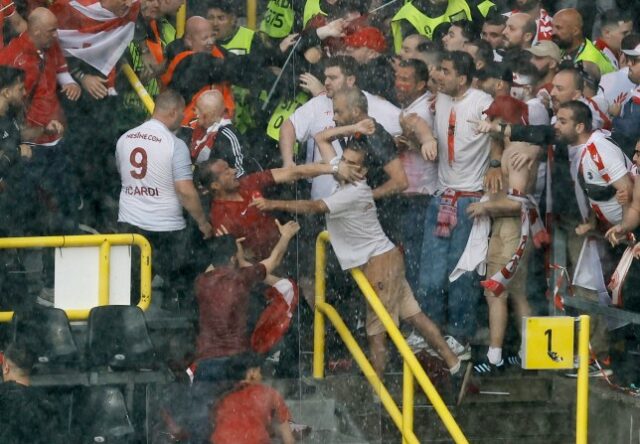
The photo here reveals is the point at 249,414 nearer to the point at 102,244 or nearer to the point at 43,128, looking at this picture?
the point at 102,244

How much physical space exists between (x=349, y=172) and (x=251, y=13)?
63.1 inches

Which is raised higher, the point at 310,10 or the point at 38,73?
the point at 310,10

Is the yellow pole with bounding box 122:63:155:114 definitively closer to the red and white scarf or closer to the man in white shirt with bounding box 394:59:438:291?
the man in white shirt with bounding box 394:59:438:291

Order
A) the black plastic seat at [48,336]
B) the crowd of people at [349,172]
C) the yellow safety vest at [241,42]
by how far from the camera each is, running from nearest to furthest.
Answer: the black plastic seat at [48,336], the crowd of people at [349,172], the yellow safety vest at [241,42]

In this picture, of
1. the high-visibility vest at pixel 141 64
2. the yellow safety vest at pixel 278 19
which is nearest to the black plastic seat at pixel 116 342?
the high-visibility vest at pixel 141 64

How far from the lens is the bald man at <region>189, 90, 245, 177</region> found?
862 centimetres

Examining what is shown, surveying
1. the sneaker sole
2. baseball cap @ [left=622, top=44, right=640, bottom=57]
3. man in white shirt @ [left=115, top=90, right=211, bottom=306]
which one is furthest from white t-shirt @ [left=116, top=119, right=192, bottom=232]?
baseball cap @ [left=622, top=44, right=640, bottom=57]

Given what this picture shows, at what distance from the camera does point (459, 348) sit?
8.55 metres

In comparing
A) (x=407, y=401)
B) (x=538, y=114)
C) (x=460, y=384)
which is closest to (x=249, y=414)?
(x=407, y=401)

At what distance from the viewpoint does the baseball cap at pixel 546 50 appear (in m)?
9.00

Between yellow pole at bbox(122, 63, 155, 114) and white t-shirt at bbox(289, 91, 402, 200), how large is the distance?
844 mm

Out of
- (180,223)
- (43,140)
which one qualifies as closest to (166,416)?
(180,223)

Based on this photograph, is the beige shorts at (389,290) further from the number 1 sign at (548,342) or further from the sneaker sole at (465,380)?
the number 1 sign at (548,342)

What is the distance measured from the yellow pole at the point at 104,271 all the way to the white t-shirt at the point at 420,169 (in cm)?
170
